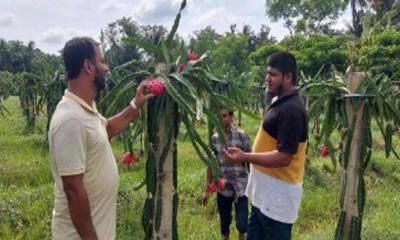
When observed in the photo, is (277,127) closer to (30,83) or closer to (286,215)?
(286,215)

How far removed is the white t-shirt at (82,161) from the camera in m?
2.30

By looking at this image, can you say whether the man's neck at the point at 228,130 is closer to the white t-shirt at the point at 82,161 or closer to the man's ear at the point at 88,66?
the white t-shirt at the point at 82,161

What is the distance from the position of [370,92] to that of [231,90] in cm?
119

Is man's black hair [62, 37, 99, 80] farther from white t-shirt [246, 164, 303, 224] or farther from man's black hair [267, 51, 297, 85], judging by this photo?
white t-shirt [246, 164, 303, 224]

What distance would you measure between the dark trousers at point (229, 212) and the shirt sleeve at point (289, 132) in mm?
1633

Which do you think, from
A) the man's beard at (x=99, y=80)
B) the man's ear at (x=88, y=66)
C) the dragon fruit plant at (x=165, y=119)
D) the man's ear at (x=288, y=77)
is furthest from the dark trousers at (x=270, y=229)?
the man's ear at (x=88, y=66)

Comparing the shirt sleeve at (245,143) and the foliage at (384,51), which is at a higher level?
the foliage at (384,51)

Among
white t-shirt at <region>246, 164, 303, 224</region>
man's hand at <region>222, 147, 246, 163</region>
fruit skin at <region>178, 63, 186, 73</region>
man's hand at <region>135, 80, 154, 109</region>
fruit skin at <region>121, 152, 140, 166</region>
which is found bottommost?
white t-shirt at <region>246, 164, 303, 224</region>

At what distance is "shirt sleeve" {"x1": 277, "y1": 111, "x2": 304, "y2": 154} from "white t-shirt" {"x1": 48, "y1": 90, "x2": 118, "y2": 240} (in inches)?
44.0

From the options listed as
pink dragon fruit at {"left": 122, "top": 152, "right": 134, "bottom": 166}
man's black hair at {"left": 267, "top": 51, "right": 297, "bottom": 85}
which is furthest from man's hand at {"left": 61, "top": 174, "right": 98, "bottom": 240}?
man's black hair at {"left": 267, "top": 51, "right": 297, "bottom": 85}

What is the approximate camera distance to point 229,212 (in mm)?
4844

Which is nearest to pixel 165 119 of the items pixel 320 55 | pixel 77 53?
pixel 77 53

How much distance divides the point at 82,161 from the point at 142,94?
69 centimetres

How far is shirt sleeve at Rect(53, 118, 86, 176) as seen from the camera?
2285mm
